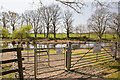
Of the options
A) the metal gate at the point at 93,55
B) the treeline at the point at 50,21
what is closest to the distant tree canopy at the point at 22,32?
the treeline at the point at 50,21

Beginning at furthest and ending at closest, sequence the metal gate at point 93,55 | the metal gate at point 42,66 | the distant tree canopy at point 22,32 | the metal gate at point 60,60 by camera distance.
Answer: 1. the distant tree canopy at point 22,32
2. the metal gate at point 93,55
3. the metal gate at point 60,60
4. the metal gate at point 42,66

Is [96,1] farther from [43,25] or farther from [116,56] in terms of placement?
[43,25]

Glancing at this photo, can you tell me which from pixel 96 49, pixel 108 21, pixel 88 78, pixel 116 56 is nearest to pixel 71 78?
pixel 88 78

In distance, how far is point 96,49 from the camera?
5.52 meters

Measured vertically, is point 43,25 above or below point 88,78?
above

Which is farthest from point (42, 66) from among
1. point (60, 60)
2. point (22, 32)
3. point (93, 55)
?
point (22, 32)

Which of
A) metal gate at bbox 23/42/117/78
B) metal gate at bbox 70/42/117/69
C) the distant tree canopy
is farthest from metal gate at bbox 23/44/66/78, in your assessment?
the distant tree canopy

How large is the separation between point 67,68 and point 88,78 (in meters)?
0.94

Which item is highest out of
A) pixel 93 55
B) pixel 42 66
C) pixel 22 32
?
pixel 22 32

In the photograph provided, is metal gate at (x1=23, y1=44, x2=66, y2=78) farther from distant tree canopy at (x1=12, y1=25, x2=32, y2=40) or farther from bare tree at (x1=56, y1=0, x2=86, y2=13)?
distant tree canopy at (x1=12, y1=25, x2=32, y2=40)

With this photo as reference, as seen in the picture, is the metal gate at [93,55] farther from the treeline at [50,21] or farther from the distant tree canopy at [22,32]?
the distant tree canopy at [22,32]

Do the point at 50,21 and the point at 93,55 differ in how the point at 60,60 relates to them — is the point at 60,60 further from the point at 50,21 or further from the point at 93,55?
the point at 50,21

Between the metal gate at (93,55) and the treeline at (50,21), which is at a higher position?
the treeline at (50,21)

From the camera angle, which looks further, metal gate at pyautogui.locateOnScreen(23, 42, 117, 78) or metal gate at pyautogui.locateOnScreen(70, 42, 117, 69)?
metal gate at pyautogui.locateOnScreen(70, 42, 117, 69)
